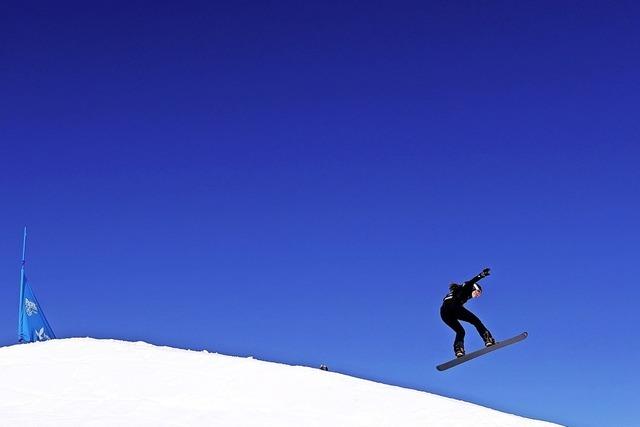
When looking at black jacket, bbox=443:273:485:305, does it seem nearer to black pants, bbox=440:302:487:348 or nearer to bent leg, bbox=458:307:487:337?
black pants, bbox=440:302:487:348

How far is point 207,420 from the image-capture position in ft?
59.0

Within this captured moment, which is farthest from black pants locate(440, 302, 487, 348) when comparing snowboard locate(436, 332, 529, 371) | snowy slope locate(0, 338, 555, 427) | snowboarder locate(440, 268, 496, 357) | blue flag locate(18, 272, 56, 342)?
blue flag locate(18, 272, 56, 342)

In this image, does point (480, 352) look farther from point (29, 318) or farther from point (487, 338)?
point (29, 318)

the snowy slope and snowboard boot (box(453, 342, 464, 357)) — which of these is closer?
Answer: the snowy slope

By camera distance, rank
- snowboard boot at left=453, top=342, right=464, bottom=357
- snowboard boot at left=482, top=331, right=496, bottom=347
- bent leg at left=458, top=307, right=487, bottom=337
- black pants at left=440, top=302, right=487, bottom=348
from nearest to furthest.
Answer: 1. black pants at left=440, top=302, right=487, bottom=348
2. bent leg at left=458, top=307, right=487, bottom=337
3. snowboard boot at left=453, top=342, right=464, bottom=357
4. snowboard boot at left=482, top=331, right=496, bottom=347

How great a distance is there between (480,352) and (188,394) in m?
9.14

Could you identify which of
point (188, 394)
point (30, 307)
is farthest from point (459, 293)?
point (30, 307)

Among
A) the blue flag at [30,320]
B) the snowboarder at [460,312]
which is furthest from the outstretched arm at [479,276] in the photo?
the blue flag at [30,320]

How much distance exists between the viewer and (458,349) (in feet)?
77.7

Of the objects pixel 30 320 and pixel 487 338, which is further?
pixel 30 320

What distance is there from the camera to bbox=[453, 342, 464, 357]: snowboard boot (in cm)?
2364

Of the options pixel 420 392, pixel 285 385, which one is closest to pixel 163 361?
pixel 285 385

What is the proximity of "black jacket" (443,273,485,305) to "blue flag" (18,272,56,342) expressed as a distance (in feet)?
87.8

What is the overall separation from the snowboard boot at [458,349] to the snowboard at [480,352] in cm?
33
